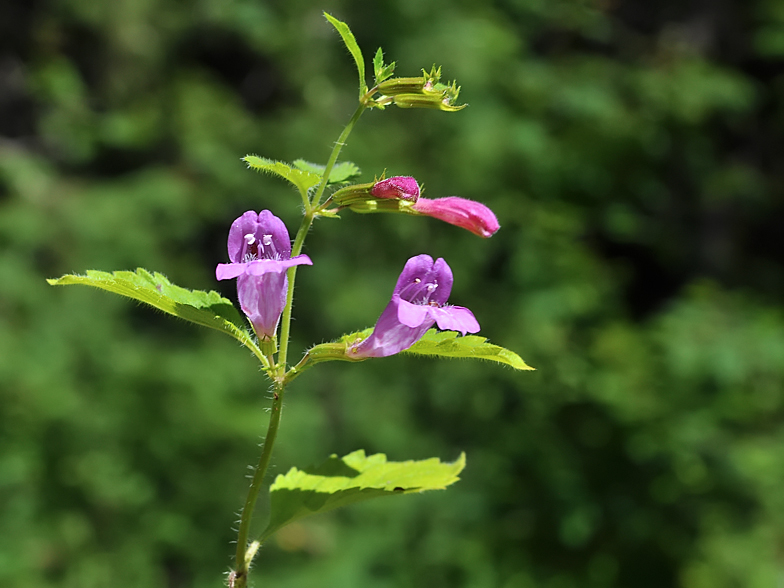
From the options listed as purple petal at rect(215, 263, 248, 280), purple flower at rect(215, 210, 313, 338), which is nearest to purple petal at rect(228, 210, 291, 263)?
purple flower at rect(215, 210, 313, 338)

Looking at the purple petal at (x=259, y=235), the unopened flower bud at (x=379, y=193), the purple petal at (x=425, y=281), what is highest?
the unopened flower bud at (x=379, y=193)

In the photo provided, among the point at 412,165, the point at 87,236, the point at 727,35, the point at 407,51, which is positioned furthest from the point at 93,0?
the point at 727,35

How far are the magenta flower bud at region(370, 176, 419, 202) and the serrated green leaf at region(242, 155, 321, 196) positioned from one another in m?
0.08

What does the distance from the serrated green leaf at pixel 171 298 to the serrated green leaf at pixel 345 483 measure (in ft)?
0.77

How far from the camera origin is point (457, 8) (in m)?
5.38

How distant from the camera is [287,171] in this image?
2.90 feet

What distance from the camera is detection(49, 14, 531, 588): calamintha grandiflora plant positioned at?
2.77 ft

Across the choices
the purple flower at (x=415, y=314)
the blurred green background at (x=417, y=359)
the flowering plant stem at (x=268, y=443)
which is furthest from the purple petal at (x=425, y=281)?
the blurred green background at (x=417, y=359)

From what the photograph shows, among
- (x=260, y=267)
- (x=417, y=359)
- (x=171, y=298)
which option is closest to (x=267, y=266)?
(x=260, y=267)

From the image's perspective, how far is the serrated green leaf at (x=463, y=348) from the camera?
32.7 inches

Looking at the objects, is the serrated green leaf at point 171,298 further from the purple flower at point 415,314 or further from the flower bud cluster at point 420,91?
the flower bud cluster at point 420,91

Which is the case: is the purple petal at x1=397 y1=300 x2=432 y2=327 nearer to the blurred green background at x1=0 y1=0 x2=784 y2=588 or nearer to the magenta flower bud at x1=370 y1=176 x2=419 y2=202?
the magenta flower bud at x1=370 y1=176 x2=419 y2=202

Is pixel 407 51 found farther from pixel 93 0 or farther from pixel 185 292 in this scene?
pixel 185 292

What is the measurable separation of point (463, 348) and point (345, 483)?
325 mm
